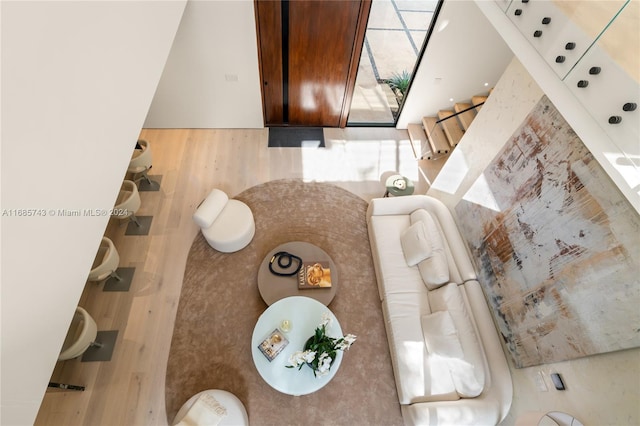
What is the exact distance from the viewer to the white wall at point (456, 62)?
12.7 ft

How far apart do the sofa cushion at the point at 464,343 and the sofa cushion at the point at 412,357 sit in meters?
0.13

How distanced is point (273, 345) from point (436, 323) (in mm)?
1576

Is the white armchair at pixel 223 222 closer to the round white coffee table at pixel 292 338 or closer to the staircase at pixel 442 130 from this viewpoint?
the round white coffee table at pixel 292 338

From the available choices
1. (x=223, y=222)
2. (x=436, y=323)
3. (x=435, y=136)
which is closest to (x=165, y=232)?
(x=223, y=222)

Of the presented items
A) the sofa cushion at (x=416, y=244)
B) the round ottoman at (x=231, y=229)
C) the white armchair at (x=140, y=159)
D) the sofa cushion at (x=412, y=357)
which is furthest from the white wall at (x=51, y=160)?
the sofa cushion at (x=416, y=244)

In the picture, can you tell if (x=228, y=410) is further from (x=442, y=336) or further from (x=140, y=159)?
(x=140, y=159)

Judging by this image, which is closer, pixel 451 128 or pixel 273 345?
pixel 273 345

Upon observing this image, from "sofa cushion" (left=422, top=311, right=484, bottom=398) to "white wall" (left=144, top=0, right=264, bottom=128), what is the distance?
3802 mm

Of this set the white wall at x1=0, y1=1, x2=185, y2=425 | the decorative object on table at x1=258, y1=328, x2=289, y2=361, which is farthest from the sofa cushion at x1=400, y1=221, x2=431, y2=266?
the white wall at x1=0, y1=1, x2=185, y2=425

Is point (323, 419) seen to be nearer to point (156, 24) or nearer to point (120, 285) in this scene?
point (120, 285)

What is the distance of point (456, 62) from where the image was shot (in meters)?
4.36

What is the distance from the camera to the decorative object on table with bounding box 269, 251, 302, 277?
3.44 m

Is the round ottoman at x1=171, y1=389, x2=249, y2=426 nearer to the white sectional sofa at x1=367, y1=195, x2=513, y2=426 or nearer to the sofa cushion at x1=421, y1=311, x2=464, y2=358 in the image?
the white sectional sofa at x1=367, y1=195, x2=513, y2=426

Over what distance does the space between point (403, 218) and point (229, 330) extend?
243 centimetres
